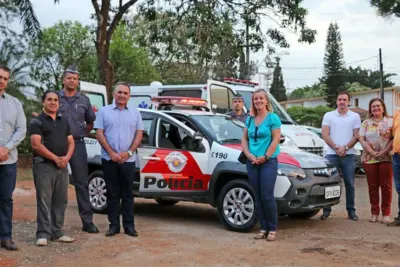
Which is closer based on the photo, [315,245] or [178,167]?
[315,245]

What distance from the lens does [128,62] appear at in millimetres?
32031

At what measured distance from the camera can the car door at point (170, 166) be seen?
777 centimetres

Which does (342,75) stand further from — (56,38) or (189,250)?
(189,250)

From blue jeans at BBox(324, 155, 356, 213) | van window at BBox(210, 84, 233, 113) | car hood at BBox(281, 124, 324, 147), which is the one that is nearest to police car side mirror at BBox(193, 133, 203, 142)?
blue jeans at BBox(324, 155, 356, 213)

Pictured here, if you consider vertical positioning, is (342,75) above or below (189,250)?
above

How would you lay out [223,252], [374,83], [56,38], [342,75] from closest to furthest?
[223,252]
[56,38]
[342,75]
[374,83]

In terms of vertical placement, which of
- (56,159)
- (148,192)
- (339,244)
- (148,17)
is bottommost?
(339,244)

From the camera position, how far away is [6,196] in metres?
6.08

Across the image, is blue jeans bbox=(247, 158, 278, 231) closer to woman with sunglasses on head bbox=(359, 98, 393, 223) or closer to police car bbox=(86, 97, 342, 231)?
police car bbox=(86, 97, 342, 231)

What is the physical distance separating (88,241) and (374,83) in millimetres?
79891

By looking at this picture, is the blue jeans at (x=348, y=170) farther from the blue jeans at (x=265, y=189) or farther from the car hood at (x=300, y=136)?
the car hood at (x=300, y=136)

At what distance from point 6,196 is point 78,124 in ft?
4.53

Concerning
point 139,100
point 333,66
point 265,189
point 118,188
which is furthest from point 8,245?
point 333,66

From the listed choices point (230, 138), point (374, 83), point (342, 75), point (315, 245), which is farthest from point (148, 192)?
point (374, 83)
